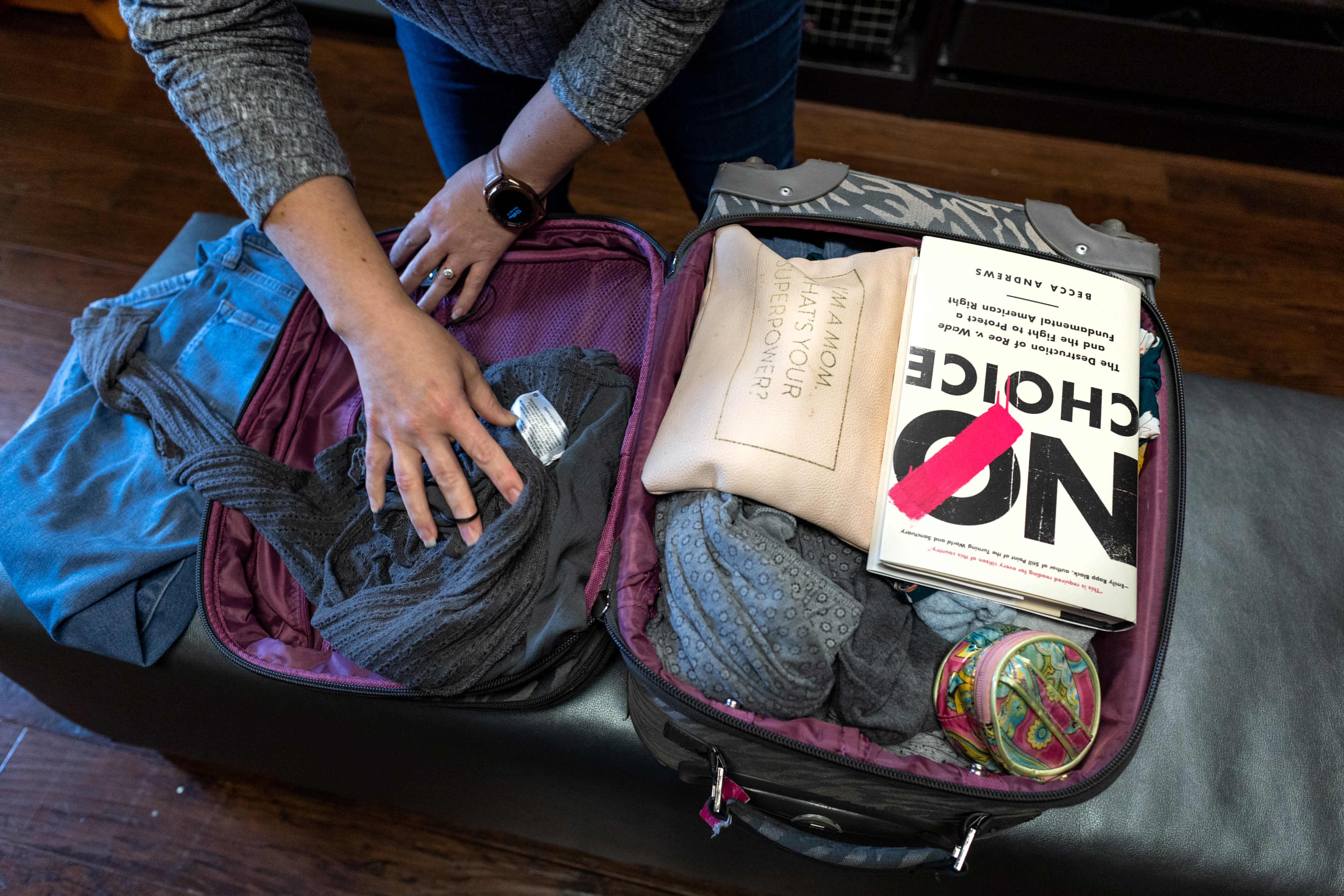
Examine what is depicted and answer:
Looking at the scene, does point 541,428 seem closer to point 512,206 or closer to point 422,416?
point 422,416

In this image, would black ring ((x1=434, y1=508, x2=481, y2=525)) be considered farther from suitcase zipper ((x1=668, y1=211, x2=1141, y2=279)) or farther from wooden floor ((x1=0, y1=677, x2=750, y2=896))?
wooden floor ((x1=0, y1=677, x2=750, y2=896))

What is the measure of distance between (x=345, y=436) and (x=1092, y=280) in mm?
674

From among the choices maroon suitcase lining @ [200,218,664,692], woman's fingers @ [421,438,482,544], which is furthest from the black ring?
maroon suitcase lining @ [200,218,664,692]

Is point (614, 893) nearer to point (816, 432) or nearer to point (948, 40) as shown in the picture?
point (816, 432)

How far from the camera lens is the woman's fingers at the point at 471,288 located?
0.77m

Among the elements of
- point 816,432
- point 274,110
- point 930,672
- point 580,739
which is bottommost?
point 580,739

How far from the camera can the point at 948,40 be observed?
1516mm

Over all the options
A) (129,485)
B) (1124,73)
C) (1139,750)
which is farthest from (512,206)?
(1124,73)

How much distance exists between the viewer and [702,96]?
0.78 metres

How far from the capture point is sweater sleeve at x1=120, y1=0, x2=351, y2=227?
21.5 inches

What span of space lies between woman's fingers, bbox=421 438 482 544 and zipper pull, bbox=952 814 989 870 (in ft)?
1.38

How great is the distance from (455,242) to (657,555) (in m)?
0.39

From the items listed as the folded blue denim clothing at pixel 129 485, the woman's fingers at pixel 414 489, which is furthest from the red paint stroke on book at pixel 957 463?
the folded blue denim clothing at pixel 129 485

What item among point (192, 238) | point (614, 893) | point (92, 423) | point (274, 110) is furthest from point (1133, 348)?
point (192, 238)
